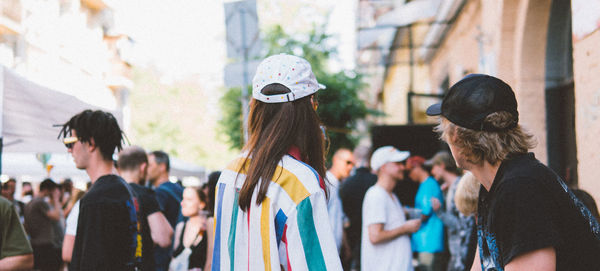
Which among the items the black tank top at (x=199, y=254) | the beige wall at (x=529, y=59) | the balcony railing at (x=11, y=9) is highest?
the balcony railing at (x=11, y=9)

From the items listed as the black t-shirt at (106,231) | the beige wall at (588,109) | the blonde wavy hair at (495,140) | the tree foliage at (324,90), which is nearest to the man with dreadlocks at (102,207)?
the black t-shirt at (106,231)

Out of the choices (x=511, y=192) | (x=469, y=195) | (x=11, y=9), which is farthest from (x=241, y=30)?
(x=11, y=9)

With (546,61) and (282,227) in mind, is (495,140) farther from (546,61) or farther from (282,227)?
(546,61)

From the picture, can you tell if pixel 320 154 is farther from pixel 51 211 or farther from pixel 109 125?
pixel 51 211

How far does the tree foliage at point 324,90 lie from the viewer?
1869 centimetres

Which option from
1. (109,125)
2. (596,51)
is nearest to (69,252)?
(109,125)

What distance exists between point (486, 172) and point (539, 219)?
322 mm

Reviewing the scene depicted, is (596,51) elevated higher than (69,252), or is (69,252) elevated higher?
(596,51)

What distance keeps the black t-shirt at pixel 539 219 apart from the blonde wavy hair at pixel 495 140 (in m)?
0.07

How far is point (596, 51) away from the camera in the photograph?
4.56m

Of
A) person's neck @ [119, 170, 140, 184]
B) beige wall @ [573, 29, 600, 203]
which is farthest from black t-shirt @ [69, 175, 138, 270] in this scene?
beige wall @ [573, 29, 600, 203]

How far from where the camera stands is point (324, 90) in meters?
19.0

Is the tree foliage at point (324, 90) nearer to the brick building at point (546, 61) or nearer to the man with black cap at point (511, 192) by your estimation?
the brick building at point (546, 61)

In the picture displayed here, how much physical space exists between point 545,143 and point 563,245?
5882 millimetres
